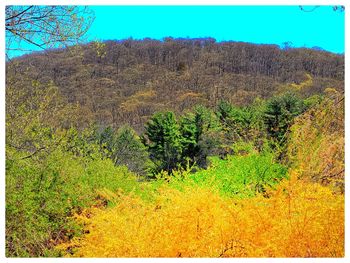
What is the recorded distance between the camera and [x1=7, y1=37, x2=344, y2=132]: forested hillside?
6.43 meters

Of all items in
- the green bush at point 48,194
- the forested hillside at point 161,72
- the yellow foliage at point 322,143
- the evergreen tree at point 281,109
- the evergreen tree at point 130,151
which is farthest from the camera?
the evergreen tree at point 130,151

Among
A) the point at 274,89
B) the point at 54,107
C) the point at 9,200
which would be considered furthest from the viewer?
the point at 274,89

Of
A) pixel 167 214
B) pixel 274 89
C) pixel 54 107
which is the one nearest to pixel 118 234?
pixel 167 214

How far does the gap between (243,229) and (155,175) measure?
386cm

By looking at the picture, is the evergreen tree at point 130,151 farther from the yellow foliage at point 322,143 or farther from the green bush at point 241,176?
the yellow foliage at point 322,143

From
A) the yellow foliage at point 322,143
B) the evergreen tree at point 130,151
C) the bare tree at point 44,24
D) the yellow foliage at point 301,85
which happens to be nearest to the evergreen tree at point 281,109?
the yellow foliage at point 301,85

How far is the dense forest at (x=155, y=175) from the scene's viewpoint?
11.0 feet

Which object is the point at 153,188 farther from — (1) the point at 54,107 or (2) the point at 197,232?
(2) the point at 197,232

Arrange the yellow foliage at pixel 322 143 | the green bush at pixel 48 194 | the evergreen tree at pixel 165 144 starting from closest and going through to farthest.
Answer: the yellow foliage at pixel 322 143 → the green bush at pixel 48 194 → the evergreen tree at pixel 165 144

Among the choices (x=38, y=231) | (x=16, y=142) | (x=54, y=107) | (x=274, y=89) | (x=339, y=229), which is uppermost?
(x=274, y=89)

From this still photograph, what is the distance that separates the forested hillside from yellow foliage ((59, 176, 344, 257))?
70.3 inches
